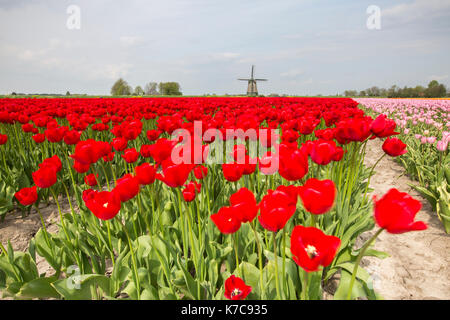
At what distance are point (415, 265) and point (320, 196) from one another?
2103 millimetres

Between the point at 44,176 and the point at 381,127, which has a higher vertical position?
the point at 381,127

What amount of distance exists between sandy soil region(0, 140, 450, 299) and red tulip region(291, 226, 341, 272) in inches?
60.3

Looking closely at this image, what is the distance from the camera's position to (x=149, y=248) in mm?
1935

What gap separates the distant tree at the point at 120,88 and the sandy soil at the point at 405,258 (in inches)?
3199

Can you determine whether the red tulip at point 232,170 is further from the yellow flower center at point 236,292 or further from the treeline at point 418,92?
the treeline at point 418,92

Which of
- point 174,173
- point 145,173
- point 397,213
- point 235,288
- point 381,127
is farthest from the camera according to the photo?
point 381,127

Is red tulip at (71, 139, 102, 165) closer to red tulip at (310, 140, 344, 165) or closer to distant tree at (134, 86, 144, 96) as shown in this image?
red tulip at (310, 140, 344, 165)

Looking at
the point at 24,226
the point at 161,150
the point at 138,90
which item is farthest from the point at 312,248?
the point at 138,90

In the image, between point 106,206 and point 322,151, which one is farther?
point 322,151

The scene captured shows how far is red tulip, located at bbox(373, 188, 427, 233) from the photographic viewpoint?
0.84 m

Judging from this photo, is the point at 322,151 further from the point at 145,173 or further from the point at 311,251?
the point at 145,173

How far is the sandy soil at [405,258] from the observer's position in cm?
206

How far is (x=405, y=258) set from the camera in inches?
97.3
